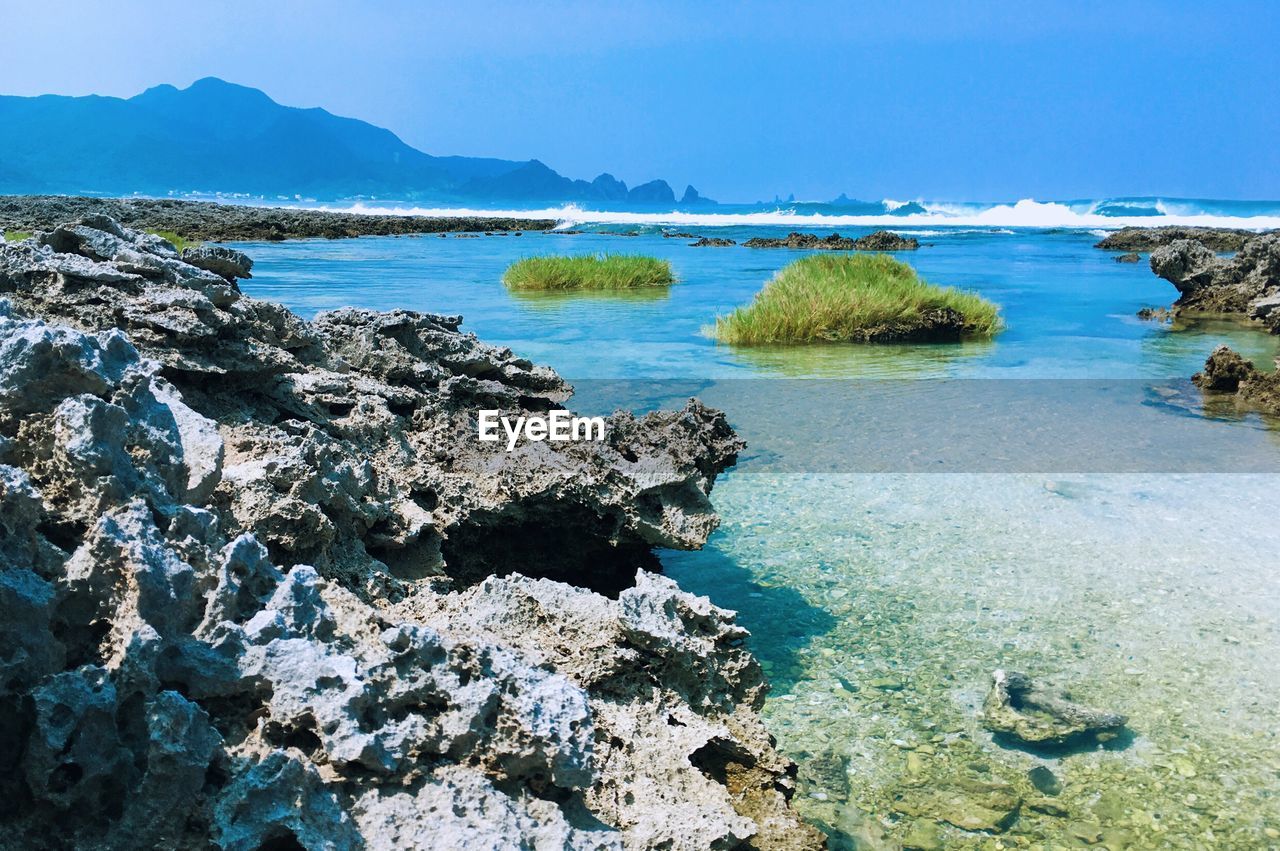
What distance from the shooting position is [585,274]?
769 inches

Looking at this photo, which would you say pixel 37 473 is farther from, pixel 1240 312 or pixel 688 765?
pixel 1240 312

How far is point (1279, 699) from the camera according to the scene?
3.82m

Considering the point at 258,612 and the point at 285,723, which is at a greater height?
the point at 258,612

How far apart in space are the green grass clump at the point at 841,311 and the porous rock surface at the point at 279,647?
9.62m

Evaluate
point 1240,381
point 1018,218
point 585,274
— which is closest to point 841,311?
point 1240,381

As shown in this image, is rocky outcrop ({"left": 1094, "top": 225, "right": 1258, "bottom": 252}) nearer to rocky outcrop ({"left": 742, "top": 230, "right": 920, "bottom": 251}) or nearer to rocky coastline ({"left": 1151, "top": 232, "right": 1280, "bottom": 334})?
rocky outcrop ({"left": 742, "top": 230, "right": 920, "bottom": 251})

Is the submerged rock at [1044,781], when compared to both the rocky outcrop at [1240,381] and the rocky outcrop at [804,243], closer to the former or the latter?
the rocky outcrop at [1240,381]

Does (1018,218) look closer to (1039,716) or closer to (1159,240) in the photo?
(1159,240)

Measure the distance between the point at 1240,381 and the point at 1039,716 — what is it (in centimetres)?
743

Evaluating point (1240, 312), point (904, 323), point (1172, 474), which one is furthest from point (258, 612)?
point (1240, 312)

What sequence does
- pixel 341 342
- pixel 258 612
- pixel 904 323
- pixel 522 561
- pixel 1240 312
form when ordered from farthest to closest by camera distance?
pixel 1240 312 → pixel 904 323 → pixel 341 342 → pixel 522 561 → pixel 258 612

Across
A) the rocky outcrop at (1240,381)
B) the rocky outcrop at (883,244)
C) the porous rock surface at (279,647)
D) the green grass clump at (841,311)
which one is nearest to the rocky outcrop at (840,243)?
the rocky outcrop at (883,244)

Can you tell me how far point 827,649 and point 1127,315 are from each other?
1497 cm

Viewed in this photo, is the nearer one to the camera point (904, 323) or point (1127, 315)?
point (904, 323)
